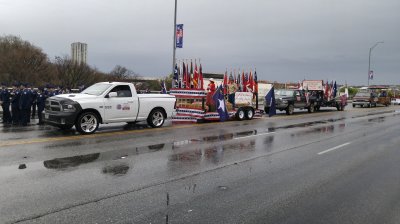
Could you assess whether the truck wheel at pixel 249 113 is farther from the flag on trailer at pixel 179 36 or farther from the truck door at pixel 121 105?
the truck door at pixel 121 105

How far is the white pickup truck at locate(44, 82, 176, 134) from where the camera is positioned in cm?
1362

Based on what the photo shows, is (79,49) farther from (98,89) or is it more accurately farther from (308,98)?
(98,89)

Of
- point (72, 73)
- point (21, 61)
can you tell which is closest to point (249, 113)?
point (21, 61)

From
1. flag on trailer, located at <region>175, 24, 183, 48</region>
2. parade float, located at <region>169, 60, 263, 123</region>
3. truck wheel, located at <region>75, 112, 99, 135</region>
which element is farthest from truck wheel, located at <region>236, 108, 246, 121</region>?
truck wheel, located at <region>75, 112, 99, 135</region>

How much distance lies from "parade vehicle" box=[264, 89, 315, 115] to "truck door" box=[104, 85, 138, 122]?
12454mm

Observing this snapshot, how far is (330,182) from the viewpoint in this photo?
782 cm

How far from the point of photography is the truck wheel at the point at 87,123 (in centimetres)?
1366

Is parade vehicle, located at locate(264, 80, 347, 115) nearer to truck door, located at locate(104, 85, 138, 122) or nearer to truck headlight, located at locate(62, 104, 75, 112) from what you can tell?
truck door, located at locate(104, 85, 138, 122)

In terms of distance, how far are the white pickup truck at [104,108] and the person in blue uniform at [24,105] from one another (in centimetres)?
257

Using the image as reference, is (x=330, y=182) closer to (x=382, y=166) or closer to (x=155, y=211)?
(x=382, y=166)

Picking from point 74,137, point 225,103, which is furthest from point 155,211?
point 225,103

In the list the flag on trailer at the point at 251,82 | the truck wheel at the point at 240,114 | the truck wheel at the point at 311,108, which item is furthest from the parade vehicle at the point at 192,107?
the truck wheel at the point at 311,108

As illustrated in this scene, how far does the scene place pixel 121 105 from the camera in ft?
49.1

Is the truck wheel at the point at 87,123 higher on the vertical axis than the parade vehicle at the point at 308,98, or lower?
lower
